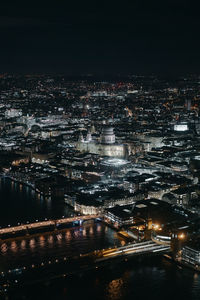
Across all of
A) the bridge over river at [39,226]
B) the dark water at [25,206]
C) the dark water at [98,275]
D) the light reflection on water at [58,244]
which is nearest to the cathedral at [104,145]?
the dark water at [25,206]

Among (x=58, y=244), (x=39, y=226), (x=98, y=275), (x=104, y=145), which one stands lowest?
(x=98, y=275)

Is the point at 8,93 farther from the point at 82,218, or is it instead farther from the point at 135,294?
the point at 135,294

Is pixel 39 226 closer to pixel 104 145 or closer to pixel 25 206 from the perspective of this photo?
pixel 25 206

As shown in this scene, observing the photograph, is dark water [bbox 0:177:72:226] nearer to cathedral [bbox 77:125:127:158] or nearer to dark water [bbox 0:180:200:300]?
dark water [bbox 0:180:200:300]

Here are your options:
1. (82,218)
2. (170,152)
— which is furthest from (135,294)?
(170,152)

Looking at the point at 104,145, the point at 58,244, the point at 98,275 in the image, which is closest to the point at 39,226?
the point at 58,244
